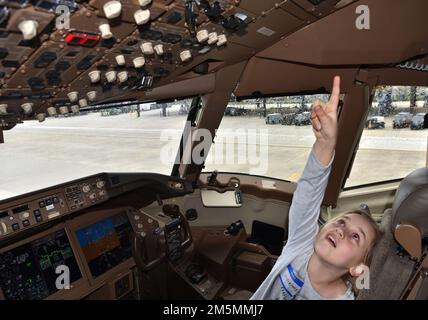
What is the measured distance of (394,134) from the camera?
3604 mm

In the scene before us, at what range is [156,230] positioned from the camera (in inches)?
120

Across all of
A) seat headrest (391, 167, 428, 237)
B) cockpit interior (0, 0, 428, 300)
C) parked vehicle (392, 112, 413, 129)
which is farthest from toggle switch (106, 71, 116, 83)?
parked vehicle (392, 112, 413, 129)

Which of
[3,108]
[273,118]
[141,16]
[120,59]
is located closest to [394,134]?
[273,118]

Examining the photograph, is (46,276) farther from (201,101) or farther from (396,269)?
(396,269)

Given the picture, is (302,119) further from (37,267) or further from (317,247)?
(37,267)

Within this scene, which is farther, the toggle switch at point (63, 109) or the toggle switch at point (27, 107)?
the toggle switch at point (63, 109)

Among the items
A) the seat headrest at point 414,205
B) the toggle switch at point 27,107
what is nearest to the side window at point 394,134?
the seat headrest at point 414,205

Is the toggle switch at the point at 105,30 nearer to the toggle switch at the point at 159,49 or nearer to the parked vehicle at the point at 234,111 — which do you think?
the toggle switch at the point at 159,49

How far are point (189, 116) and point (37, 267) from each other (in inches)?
73.7

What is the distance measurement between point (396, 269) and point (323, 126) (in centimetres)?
93

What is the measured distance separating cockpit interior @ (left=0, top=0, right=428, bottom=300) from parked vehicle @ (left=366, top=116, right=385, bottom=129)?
0.12 m

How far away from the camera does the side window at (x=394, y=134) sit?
141 inches

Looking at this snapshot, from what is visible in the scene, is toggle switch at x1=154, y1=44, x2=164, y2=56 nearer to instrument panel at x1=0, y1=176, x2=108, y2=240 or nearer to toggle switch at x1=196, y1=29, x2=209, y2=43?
toggle switch at x1=196, y1=29, x2=209, y2=43

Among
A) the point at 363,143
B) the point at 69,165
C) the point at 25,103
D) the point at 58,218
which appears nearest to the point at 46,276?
the point at 58,218
